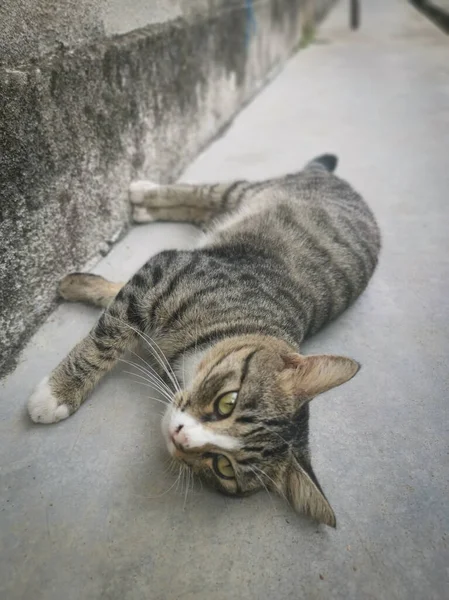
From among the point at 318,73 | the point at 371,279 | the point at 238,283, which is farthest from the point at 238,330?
the point at 318,73

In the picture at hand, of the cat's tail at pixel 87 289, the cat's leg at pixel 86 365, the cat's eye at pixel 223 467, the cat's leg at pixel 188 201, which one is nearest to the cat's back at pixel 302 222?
the cat's leg at pixel 188 201

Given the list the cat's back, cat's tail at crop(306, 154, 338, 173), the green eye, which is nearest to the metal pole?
cat's tail at crop(306, 154, 338, 173)

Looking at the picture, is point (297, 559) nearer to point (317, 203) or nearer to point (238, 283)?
point (238, 283)

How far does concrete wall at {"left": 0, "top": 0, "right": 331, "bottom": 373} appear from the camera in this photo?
1.61m

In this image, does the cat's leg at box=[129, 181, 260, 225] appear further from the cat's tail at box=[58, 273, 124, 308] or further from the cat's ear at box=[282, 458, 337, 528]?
the cat's ear at box=[282, 458, 337, 528]

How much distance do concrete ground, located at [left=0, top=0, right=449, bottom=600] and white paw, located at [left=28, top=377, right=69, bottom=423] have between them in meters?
0.03

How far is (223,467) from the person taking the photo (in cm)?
136

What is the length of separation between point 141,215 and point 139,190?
0.14 meters

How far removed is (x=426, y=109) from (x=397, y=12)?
8.46 meters

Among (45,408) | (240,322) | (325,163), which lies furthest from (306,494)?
(325,163)

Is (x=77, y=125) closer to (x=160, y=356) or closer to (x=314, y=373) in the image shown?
(x=160, y=356)

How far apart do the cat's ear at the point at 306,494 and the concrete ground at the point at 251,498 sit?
0.06m

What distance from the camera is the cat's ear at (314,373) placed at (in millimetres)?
1297

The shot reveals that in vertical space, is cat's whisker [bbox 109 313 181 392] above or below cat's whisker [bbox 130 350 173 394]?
above
